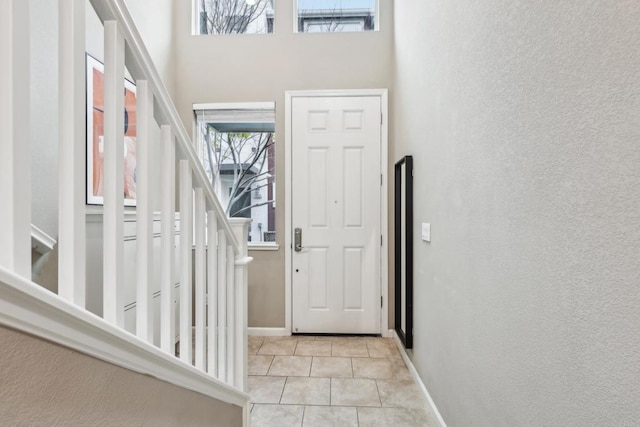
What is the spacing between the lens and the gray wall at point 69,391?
0.51 meters

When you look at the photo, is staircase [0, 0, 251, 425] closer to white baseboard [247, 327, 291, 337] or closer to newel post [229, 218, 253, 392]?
newel post [229, 218, 253, 392]

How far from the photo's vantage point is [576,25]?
834 millimetres

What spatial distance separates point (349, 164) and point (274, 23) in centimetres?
157

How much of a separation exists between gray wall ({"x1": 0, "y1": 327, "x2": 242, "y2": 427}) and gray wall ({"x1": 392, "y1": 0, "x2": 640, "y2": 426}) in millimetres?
1050

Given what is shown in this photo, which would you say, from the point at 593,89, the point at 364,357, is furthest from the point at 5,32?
the point at 364,357

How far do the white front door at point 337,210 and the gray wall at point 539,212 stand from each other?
4.87 feet

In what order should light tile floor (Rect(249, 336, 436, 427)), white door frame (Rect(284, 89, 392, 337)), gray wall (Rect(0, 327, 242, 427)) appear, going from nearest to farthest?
gray wall (Rect(0, 327, 242, 427))
light tile floor (Rect(249, 336, 436, 427))
white door frame (Rect(284, 89, 392, 337))

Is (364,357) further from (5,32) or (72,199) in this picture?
(5,32)

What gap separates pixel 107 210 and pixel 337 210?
270cm

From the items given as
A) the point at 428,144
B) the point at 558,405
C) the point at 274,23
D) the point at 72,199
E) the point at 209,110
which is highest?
the point at 274,23

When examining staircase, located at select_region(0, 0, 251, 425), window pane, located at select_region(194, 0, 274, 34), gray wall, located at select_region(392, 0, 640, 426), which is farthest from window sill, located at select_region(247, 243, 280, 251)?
window pane, located at select_region(194, 0, 274, 34)

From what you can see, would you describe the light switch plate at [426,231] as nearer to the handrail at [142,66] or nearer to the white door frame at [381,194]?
the white door frame at [381,194]

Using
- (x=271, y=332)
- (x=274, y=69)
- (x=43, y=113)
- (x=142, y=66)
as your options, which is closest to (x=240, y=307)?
(x=142, y=66)

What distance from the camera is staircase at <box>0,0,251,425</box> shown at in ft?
1.71
